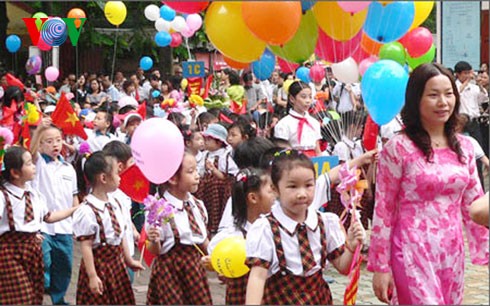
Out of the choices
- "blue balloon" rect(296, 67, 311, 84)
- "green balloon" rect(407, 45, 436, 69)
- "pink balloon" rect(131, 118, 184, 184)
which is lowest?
"pink balloon" rect(131, 118, 184, 184)

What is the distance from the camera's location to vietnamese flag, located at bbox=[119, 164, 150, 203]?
236 inches

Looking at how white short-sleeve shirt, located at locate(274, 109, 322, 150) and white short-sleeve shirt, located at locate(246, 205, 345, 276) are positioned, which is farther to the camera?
white short-sleeve shirt, located at locate(274, 109, 322, 150)

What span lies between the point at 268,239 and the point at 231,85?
9.33 m

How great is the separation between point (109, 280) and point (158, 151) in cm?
103

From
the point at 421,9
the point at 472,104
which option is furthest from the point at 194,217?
the point at 472,104

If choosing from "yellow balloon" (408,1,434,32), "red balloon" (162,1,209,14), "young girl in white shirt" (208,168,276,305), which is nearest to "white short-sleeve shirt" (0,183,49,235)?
"young girl in white shirt" (208,168,276,305)

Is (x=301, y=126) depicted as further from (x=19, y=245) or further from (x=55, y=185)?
(x=19, y=245)

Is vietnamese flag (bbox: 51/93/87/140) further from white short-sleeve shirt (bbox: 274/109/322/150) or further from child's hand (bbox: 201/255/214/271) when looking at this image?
child's hand (bbox: 201/255/214/271)

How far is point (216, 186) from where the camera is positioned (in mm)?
8773

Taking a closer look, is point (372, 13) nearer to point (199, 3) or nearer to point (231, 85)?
point (199, 3)

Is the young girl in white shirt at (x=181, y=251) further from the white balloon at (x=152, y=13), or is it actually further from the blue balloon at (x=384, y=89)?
the white balloon at (x=152, y=13)

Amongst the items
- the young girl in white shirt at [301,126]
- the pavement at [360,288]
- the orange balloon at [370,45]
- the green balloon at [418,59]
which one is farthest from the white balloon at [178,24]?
the orange balloon at [370,45]

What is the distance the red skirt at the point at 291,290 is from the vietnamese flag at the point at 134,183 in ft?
7.00

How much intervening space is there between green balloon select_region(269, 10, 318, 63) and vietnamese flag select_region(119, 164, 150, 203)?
76.3 inches
